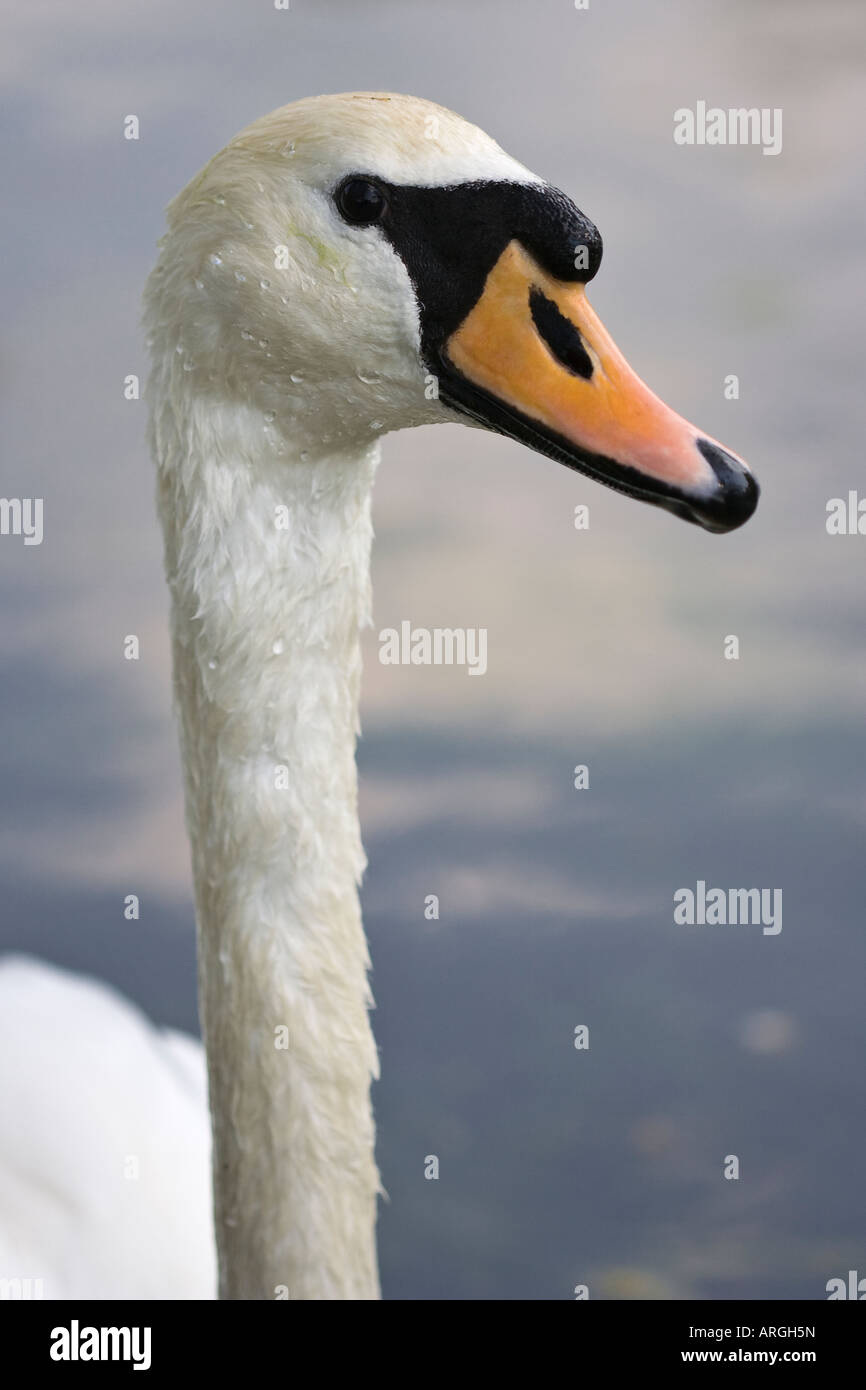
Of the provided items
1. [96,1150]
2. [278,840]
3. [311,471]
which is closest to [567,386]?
[311,471]

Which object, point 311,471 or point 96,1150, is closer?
point 311,471

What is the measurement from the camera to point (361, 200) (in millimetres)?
1522

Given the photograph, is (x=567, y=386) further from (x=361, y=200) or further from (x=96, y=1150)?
(x=96, y=1150)

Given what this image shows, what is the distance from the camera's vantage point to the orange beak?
4.97 ft

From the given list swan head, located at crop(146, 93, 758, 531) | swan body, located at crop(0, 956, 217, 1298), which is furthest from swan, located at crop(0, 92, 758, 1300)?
swan body, located at crop(0, 956, 217, 1298)

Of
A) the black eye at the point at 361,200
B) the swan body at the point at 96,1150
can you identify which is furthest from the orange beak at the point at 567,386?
the swan body at the point at 96,1150

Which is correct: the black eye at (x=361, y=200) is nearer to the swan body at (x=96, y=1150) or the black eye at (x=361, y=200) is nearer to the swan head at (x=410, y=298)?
the swan head at (x=410, y=298)

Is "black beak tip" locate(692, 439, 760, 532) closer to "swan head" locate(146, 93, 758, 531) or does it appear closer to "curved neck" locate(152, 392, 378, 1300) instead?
"swan head" locate(146, 93, 758, 531)

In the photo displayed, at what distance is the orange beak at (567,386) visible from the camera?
59.7 inches

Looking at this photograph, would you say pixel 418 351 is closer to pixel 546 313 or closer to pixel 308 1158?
pixel 546 313

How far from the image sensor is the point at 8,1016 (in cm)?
329

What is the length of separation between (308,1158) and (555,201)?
1064mm

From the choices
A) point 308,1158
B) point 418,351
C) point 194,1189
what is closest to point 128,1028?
point 194,1189

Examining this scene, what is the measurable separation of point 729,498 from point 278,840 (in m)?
0.61
